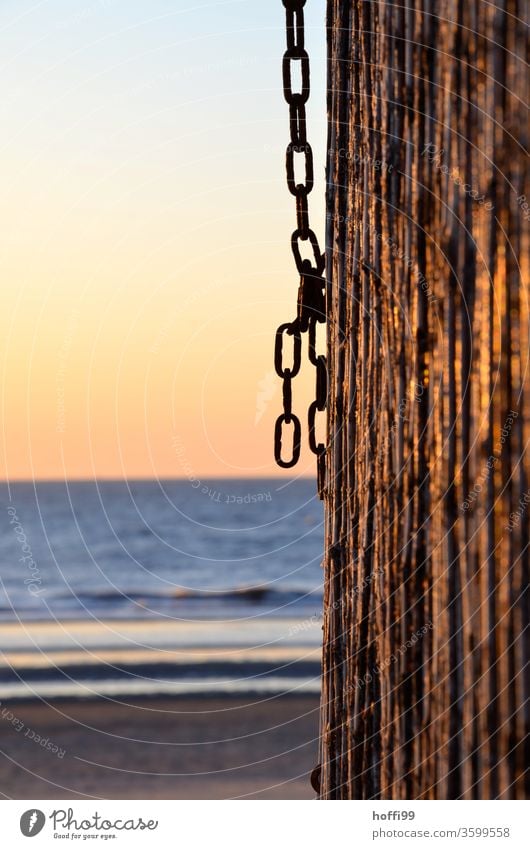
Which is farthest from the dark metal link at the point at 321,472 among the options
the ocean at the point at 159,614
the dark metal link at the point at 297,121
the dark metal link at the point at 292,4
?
the ocean at the point at 159,614

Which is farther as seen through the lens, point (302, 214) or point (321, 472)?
point (302, 214)

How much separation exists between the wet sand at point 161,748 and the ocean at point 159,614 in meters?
0.58

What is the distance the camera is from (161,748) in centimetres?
741

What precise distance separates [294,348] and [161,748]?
6571 mm

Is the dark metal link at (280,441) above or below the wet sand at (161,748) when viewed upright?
above

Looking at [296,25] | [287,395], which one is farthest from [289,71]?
[287,395]

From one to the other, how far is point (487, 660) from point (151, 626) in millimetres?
13160

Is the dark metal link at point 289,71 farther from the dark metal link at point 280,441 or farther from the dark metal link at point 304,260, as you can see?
the dark metal link at point 280,441

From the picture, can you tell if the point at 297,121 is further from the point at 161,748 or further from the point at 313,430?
the point at 161,748

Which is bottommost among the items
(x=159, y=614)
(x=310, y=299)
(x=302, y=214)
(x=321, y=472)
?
(x=159, y=614)

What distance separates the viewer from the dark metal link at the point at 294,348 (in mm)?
1466

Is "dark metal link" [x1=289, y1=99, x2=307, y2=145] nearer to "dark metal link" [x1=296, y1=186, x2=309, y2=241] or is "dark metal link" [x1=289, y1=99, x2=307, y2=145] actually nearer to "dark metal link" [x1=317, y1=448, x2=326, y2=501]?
"dark metal link" [x1=296, y1=186, x2=309, y2=241]

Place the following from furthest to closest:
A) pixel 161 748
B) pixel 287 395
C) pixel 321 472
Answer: pixel 161 748 → pixel 287 395 → pixel 321 472
